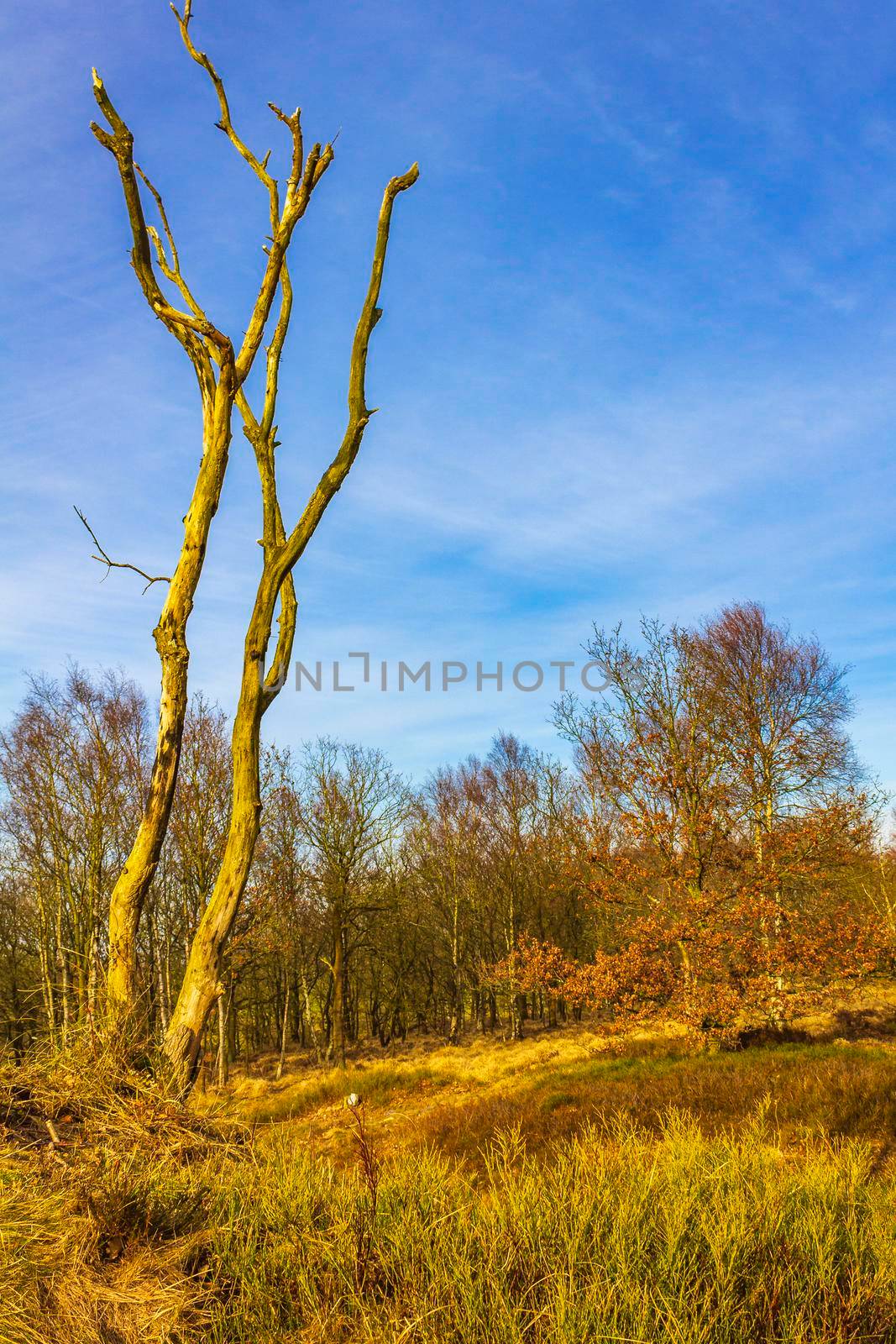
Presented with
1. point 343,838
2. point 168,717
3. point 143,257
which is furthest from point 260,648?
point 343,838

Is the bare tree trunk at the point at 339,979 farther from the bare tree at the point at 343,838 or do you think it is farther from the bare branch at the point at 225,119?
the bare branch at the point at 225,119

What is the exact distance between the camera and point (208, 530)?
4977 mm

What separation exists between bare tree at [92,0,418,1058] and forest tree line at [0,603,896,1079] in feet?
0.77

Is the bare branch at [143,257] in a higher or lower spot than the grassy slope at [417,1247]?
higher

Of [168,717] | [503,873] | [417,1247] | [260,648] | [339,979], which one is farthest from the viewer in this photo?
[503,873]

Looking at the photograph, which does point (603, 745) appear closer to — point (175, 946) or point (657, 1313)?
point (657, 1313)

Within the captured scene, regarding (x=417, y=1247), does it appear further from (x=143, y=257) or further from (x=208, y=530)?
(x=143, y=257)

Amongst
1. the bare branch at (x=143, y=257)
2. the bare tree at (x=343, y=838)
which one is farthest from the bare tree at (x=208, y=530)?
the bare tree at (x=343, y=838)

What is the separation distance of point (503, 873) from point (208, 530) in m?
26.3

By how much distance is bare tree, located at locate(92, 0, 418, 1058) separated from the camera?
4375mm

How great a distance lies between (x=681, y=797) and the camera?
51.3ft

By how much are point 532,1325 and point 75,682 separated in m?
22.9

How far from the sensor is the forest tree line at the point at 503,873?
44.8 ft

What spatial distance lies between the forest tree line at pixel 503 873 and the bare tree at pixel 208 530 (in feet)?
0.77
